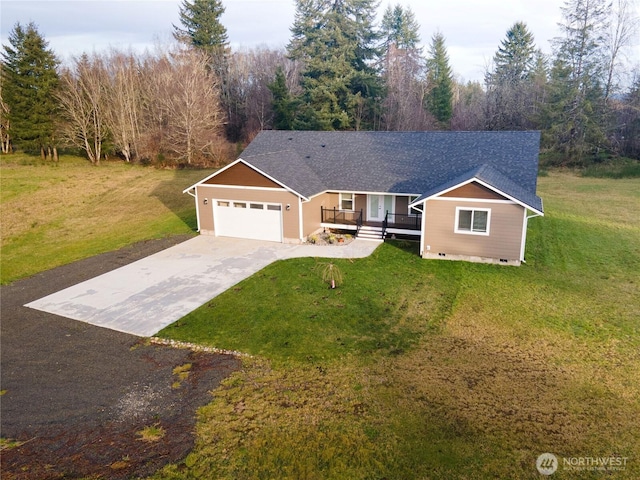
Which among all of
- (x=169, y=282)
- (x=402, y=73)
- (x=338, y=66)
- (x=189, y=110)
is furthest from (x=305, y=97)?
(x=169, y=282)

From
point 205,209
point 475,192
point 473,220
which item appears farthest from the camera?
point 205,209

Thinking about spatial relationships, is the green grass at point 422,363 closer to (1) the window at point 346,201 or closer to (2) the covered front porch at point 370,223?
(2) the covered front porch at point 370,223

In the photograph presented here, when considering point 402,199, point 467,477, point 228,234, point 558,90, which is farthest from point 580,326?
point 558,90

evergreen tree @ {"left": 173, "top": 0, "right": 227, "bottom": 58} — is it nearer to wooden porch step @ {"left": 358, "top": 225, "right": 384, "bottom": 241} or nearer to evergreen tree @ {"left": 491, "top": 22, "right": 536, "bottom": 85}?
evergreen tree @ {"left": 491, "top": 22, "right": 536, "bottom": 85}

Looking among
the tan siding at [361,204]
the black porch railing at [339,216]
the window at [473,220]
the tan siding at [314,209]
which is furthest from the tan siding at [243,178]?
the window at [473,220]

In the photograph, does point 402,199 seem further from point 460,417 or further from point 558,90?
point 558,90

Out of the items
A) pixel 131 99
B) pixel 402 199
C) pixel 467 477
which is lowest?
pixel 467 477

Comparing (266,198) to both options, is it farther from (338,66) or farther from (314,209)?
(338,66)
